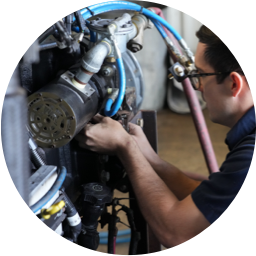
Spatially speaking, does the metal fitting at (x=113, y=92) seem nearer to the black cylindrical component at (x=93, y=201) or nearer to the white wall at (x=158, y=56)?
the black cylindrical component at (x=93, y=201)

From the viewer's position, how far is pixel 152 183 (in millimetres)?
917

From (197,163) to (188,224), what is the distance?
199 cm

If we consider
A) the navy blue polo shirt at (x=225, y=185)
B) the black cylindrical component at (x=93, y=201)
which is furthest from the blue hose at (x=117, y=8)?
the navy blue polo shirt at (x=225, y=185)

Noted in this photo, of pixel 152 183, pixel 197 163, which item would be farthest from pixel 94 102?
Answer: pixel 197 163

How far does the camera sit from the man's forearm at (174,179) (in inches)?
42.9

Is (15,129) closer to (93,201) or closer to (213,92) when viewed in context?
(93,201)

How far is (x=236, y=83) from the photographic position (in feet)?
2.91

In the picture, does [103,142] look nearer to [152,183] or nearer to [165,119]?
[152,183]

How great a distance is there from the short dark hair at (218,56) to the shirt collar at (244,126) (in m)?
0.12

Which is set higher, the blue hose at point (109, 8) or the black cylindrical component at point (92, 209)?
the blue hose at point (109, 8)

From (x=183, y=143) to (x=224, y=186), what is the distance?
2.34 m

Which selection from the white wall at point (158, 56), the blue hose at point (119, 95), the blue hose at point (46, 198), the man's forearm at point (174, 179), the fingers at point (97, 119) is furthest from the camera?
the white wall at point (158, 56)

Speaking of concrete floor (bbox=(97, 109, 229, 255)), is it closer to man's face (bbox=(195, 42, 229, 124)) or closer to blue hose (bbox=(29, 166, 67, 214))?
man's face (bbox=(195, 42, 229, 124))

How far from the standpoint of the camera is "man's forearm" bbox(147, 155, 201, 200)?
3.58 ft
